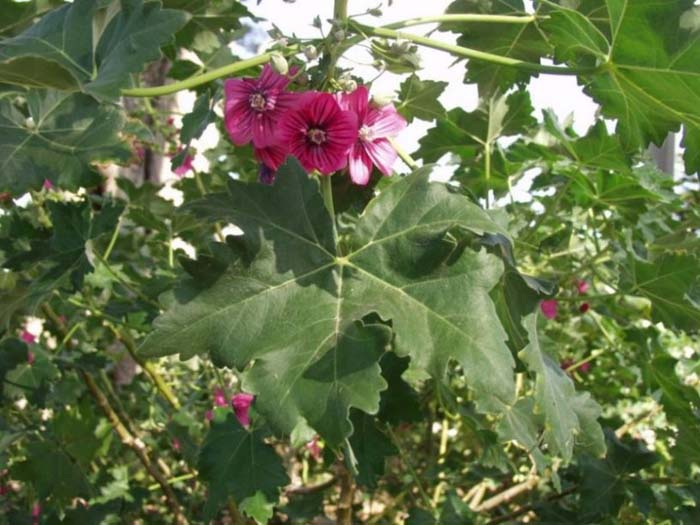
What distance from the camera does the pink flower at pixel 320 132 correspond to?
918mm

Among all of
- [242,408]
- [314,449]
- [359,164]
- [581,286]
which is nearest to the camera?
[359,164]

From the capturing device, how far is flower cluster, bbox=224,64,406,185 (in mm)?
924

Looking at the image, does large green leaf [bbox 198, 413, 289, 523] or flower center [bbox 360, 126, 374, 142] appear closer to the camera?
flower center [bbox 360, 126, 374, 142]

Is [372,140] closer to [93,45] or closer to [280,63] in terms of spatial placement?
[280,63]

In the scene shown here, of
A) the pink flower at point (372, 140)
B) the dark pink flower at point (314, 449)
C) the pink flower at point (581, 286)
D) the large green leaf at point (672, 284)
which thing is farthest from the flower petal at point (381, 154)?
the dark pink flower at point (314, 449)

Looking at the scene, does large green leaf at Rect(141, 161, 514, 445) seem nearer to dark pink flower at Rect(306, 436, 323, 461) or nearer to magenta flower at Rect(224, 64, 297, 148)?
magenta flower at Rect(224, 64, 297, 148)

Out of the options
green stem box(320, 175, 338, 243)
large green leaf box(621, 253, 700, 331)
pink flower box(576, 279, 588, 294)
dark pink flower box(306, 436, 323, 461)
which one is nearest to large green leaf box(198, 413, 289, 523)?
green stem box(320, 175, 338, 243)

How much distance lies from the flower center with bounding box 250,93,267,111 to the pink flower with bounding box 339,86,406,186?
0.10 meters

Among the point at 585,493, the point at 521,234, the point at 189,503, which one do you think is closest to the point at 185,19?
the point at 521,234

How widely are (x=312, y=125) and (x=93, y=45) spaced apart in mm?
268

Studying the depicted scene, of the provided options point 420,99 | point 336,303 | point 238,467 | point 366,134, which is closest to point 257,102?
point 366,134

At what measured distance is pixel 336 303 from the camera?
868 millimetres

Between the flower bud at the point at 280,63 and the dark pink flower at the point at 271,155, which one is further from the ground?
the flower bud at the point at 280,63

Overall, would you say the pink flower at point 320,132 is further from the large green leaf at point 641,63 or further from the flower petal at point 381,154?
the large green leaf at point 641,63
